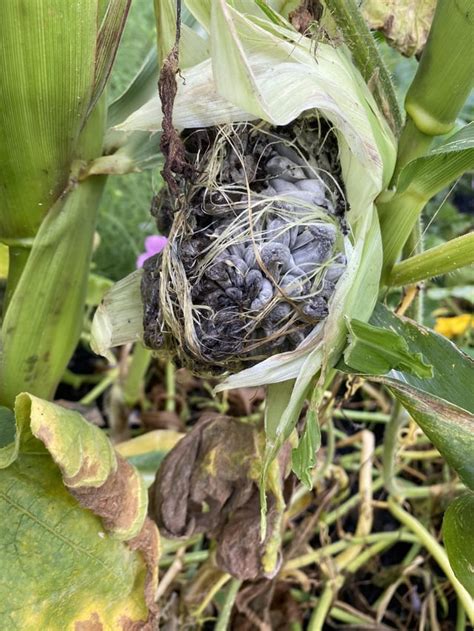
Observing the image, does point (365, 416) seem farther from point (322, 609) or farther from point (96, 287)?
point (96, 287)

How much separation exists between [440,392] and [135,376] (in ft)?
1.45

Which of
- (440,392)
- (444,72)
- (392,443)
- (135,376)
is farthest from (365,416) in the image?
(444,72)

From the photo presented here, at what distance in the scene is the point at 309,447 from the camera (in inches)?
15.4

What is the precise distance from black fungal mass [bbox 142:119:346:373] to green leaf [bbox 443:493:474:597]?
Answer: 0.49ft

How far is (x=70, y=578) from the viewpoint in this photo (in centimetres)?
50

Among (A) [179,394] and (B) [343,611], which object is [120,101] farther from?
(B) [343,611]

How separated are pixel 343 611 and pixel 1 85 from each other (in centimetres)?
65

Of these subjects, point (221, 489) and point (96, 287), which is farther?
point (96, 287)

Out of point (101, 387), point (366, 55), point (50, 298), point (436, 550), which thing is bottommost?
point (101, 387)

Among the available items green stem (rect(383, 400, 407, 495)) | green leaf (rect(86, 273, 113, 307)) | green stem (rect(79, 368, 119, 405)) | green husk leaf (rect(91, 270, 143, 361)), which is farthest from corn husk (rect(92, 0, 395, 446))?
green stem (rect(79, 368, 119, 405))

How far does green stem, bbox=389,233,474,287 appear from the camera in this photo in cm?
43

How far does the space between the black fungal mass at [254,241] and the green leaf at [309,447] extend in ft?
0.14

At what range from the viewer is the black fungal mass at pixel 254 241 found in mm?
385

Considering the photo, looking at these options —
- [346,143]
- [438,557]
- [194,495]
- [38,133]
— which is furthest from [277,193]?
[438,557]
